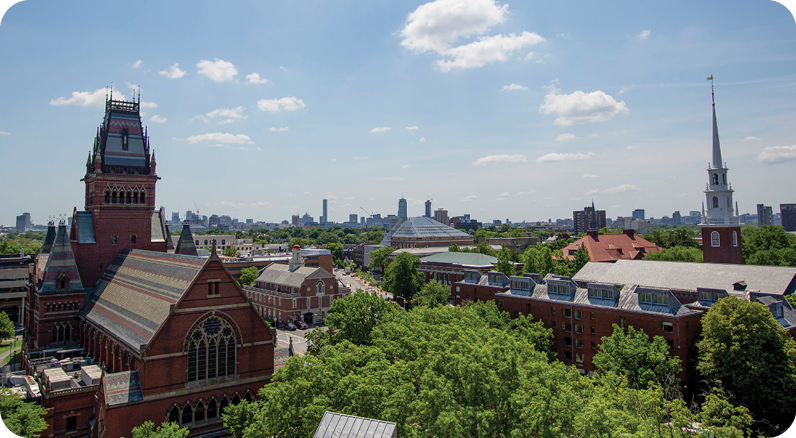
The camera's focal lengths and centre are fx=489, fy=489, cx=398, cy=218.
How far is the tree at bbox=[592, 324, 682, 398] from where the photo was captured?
4534 cm

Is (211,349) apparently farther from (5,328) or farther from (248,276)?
(248,276)

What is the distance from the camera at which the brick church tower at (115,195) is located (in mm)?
68125

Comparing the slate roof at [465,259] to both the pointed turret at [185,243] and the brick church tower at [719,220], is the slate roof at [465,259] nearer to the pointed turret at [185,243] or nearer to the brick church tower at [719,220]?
the brick church tower at [719,220]

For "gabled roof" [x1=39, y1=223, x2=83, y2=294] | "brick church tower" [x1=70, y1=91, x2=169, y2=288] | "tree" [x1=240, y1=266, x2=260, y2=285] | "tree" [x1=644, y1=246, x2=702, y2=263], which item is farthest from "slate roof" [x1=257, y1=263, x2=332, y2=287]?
"tree" [x1=644, y1=246, x2=702, y2=263]

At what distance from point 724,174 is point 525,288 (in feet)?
129

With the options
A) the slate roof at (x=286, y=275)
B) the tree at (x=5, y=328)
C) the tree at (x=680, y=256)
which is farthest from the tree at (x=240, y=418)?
the tree at (x=680, y=256)

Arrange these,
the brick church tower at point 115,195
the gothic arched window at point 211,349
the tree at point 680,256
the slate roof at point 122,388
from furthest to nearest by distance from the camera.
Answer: the tree at point 680,256, the brick church tower at point 115,195, the gothic arched window at point 211,349, the slate roof at point 122,388

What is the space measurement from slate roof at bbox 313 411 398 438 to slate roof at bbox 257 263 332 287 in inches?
3045

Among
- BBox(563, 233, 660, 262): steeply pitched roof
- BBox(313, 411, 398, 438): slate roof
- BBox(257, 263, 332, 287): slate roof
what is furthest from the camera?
BBox(563, 233, 660, 262): steeply pitched roof

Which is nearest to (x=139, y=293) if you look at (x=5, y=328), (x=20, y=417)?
(x=20, y=417)

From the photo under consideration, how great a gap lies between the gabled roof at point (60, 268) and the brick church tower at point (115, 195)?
7.01 feet

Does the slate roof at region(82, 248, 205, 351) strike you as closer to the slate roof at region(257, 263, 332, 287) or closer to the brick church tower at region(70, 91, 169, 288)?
the brick church tower at region(70, 91, 169, 288)

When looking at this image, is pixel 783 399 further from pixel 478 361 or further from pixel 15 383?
pixel 15 383

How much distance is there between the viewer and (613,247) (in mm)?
116938
